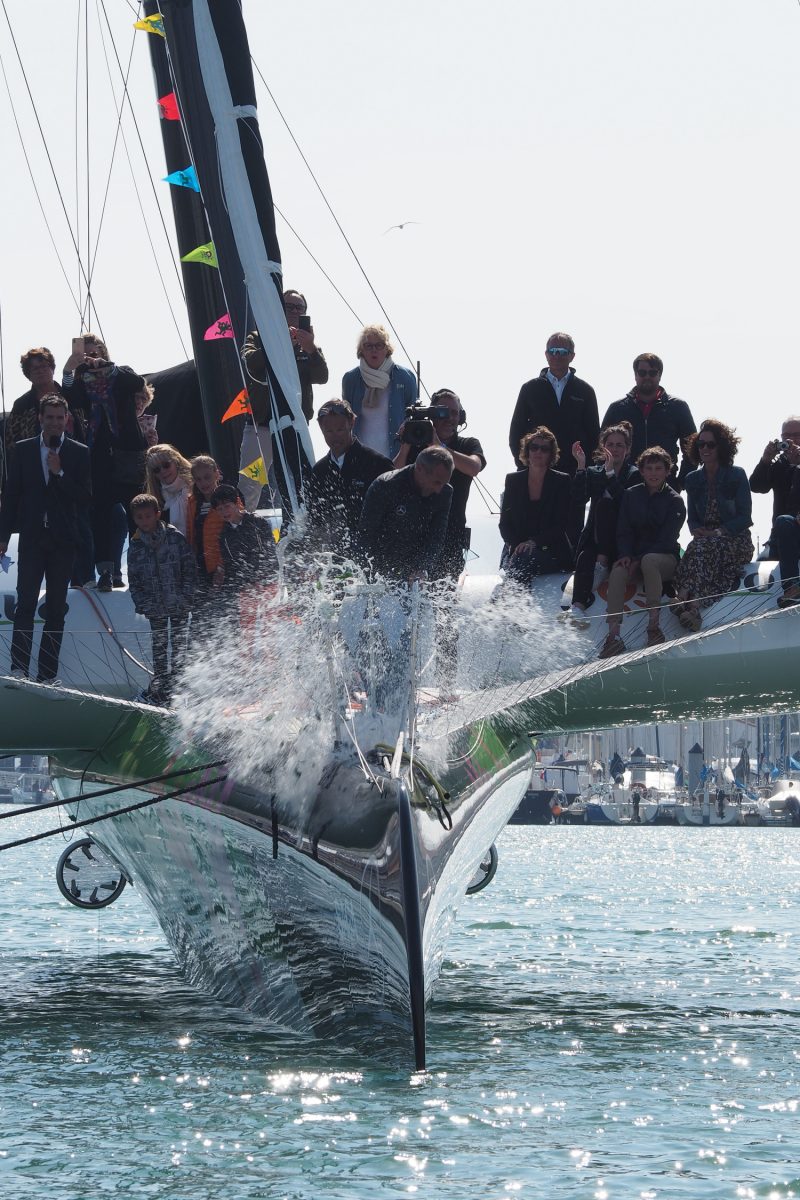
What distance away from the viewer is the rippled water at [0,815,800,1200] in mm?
6062

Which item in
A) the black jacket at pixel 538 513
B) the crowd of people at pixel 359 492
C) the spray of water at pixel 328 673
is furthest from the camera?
the black jacket at pixel 538 513

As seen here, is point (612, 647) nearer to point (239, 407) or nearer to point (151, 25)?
point (239, 407)

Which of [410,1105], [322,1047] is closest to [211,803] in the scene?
[322,1047]

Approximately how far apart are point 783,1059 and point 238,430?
639cm

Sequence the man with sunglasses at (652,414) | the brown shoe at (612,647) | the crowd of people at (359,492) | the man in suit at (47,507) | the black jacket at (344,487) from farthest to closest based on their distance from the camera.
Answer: the man with sunglasses at (652,414) → the man in suit at (47,507) → the brown shoe at (612,647) → the crowd of people at (359,492) → the black jacket at (344,487)

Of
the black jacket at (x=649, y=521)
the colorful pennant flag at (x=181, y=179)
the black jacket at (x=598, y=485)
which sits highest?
the colorful pennant flag at (x=181, y=179)

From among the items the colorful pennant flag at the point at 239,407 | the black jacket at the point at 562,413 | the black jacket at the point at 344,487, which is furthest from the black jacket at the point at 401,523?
the black jacket at the point at 562,413

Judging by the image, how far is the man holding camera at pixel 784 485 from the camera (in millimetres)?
10570

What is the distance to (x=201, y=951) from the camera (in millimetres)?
9961

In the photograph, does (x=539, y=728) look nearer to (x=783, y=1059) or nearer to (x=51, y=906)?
(x=783, y=1059)

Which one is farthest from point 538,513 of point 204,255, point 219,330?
point 204,255

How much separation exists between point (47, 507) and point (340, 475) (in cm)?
223

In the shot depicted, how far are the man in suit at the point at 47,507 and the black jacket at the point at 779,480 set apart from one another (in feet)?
13.4

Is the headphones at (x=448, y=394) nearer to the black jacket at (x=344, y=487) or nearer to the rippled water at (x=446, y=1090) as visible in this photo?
the black jacket at (x=344, y=487)
